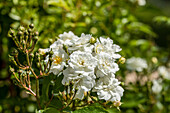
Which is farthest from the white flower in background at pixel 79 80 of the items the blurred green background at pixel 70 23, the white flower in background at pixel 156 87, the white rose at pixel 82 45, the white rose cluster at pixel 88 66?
the white flower in background at pixel 156 87

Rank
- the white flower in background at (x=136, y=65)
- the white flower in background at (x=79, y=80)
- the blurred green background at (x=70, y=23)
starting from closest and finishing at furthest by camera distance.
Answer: the white flower in background at (x=79, y=80) → the blurred green background at (x=70, y=23) → the white flower in background at (x=136, y=65)

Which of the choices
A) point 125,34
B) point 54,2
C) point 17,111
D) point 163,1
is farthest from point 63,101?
point 163,1

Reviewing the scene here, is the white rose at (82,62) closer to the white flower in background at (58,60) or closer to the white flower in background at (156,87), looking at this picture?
the white flower in background at (58,60)

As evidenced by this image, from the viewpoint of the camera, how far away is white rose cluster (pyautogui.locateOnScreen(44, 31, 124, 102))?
37.2 inches

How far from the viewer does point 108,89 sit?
3.35ft

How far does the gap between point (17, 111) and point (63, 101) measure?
3.53ft

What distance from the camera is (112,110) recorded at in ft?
A: 3.77

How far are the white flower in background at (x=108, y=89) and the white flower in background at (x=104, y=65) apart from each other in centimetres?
4

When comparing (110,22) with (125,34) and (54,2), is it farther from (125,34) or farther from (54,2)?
(54,2)

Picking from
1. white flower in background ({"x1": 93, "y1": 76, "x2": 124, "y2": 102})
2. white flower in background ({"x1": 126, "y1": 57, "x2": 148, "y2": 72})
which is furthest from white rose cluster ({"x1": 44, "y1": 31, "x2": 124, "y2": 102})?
white flower in background ({"x1": 126, "y1": 57, "x2": 148, "y2": 72})

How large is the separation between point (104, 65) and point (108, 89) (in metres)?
0.12

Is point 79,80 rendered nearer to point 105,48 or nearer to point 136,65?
point 105,48

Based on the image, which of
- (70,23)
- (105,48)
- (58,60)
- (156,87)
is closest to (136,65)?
(156,87)

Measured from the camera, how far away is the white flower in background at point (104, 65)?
968 millimetres
